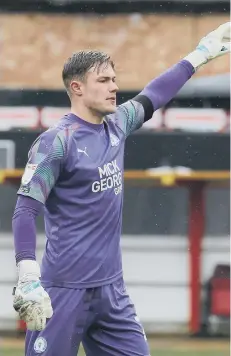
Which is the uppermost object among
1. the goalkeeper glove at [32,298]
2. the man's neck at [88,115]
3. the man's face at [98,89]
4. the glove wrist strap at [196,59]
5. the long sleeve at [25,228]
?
the glove wrist strap at [196,59]

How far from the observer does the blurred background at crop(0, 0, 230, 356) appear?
12.7 m

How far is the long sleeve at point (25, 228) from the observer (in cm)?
451

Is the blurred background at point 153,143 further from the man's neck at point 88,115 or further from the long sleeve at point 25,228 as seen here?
the long sleeve at point 25,228

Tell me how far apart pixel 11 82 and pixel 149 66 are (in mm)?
1736

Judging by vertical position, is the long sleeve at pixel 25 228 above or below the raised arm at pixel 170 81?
below

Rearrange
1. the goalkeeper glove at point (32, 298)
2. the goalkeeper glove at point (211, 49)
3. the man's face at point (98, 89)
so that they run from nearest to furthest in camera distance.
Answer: the goalkeeper glove at point (32, 298)
the man's face at point (98, 89)
the goalkeeper glove at point (211, 49)

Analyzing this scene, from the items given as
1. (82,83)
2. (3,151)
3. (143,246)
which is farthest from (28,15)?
(82,83)

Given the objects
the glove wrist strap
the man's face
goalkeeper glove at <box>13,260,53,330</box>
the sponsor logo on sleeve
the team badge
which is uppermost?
the glove wrist strap

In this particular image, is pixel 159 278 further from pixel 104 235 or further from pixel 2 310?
pixel 104 235

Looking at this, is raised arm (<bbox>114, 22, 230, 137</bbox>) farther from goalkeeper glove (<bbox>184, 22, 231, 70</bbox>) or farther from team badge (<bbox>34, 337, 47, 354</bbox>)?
team badge (<bbox>34, 337, 47, 354</bbox>)

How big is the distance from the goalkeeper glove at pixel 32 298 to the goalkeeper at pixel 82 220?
0.09 metres

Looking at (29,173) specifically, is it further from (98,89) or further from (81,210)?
(98,89)

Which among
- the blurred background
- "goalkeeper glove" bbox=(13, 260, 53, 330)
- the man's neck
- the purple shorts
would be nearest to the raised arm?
the man's neck

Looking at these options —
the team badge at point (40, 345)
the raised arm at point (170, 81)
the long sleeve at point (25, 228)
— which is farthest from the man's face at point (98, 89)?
the team badge at point (40, 345)
